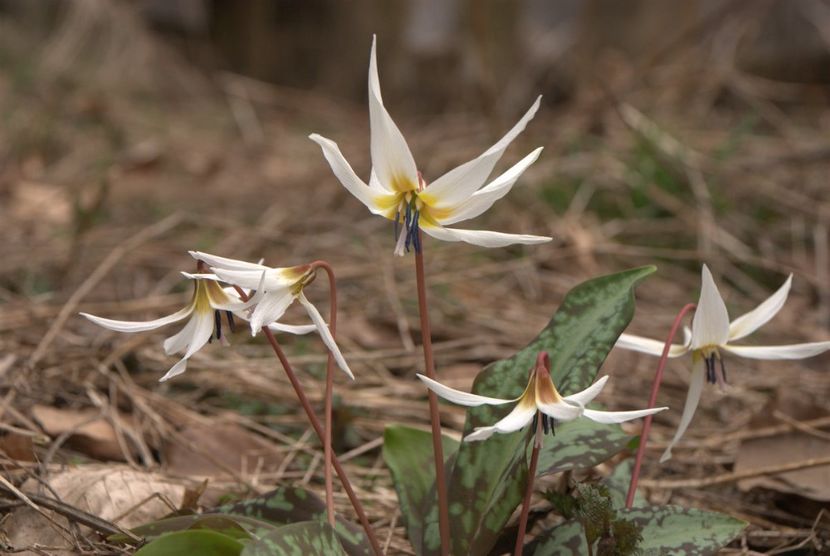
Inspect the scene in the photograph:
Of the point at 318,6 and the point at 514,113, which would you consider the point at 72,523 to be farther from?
the point at 318,6

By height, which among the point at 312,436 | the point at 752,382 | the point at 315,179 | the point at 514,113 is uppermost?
the point at 514,113

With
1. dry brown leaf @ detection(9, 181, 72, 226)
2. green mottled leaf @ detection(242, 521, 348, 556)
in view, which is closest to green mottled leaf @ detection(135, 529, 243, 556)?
green mottled leaf @ detection(242, 521, 348, 556)

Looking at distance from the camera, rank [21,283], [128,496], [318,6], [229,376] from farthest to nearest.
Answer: [318,6] → [21,283] → [229,376] → [128,496]

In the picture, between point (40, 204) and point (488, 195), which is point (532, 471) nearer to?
point (488, 195)

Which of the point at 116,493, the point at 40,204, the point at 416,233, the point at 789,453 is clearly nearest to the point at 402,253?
the point at 416,233

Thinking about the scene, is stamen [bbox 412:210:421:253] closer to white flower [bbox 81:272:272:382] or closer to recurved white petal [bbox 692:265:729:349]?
white flower [bbox 81:272:272:382]

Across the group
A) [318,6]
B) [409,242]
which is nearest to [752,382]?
[409,242]
